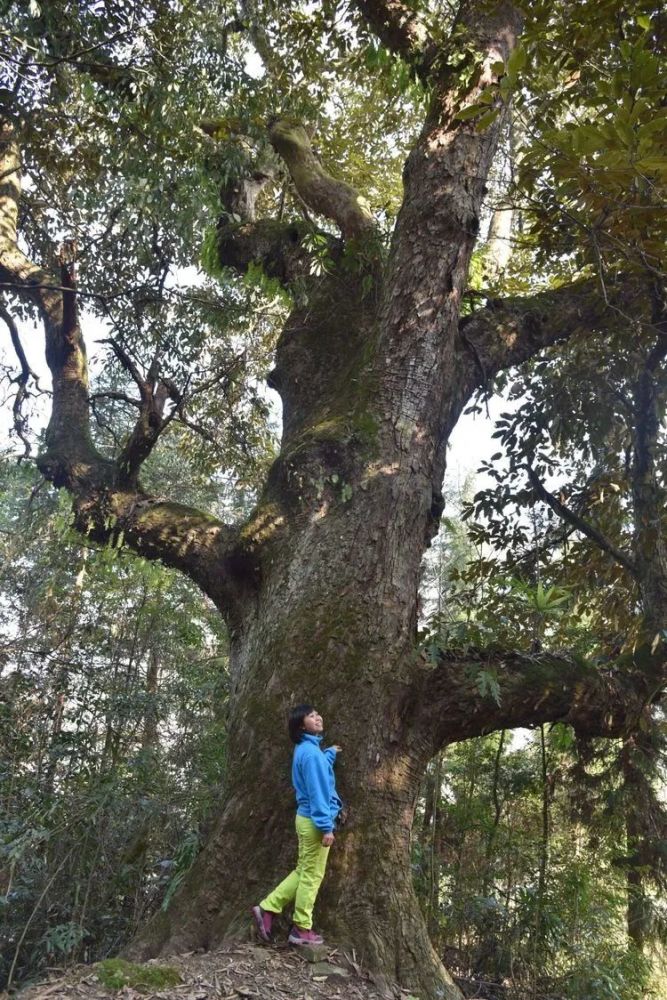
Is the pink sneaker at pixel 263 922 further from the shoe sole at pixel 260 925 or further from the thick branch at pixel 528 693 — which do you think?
the thick branch at pixel 528 693

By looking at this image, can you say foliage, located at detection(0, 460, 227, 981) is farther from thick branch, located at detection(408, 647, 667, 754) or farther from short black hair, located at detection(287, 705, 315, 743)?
thick branch, located at detection(408, 647, 667, 754)

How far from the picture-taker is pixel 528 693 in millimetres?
4477

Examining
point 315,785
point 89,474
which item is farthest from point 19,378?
point 315,785

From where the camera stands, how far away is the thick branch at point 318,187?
21.6ft

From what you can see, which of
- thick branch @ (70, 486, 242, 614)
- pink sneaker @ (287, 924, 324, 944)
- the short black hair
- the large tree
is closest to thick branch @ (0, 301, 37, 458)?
the large tree

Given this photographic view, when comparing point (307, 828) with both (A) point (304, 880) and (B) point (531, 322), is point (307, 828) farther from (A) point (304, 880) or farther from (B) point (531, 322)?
(B) point (531, 322)

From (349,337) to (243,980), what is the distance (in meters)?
4.66

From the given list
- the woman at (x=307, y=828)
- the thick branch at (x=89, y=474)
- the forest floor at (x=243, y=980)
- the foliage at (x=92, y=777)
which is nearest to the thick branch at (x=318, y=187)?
the thick branch at (x=89, y=474)

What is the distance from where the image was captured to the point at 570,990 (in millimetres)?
5336

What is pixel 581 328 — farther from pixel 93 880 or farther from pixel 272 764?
pixel 93 880

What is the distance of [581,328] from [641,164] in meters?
3.76

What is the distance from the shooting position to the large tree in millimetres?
3809

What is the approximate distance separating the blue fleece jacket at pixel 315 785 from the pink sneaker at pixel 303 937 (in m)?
0.47

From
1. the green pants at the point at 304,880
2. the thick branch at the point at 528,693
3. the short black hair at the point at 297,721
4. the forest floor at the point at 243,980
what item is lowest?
the forest floor at the point at 243,980
